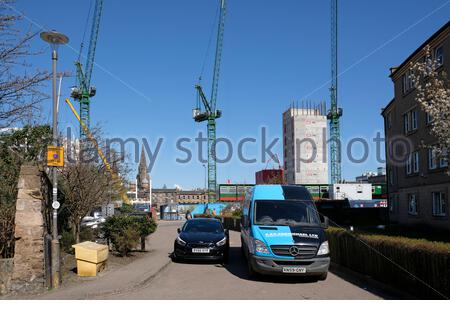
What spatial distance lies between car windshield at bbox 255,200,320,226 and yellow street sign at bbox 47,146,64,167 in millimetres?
5314

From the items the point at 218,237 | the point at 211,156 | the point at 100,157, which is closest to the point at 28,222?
the point at 218,237

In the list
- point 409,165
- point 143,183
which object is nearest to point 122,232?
point 409,165

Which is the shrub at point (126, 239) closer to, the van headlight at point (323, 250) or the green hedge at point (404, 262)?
the van headlight at point (323, 250)

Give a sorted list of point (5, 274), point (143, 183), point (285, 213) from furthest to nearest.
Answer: point (143, 183)
point (285, 213)
point (5, 274)

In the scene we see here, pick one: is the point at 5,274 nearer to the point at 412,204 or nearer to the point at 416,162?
the point at 416,162

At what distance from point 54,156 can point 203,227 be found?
703 cm

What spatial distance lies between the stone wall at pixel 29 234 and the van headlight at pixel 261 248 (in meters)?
5.06

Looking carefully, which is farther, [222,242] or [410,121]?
[410,121]

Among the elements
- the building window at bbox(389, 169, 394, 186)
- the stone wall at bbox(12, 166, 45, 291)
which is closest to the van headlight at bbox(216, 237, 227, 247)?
the stone wall at bbox(12, 166, 45, 291)

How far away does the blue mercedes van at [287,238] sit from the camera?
11.0 metres

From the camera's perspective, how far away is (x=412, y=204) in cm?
3469

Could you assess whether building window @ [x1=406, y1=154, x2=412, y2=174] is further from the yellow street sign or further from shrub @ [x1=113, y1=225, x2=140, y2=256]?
the yellow street sign

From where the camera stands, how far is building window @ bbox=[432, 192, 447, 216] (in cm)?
2898

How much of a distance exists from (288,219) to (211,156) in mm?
81619
